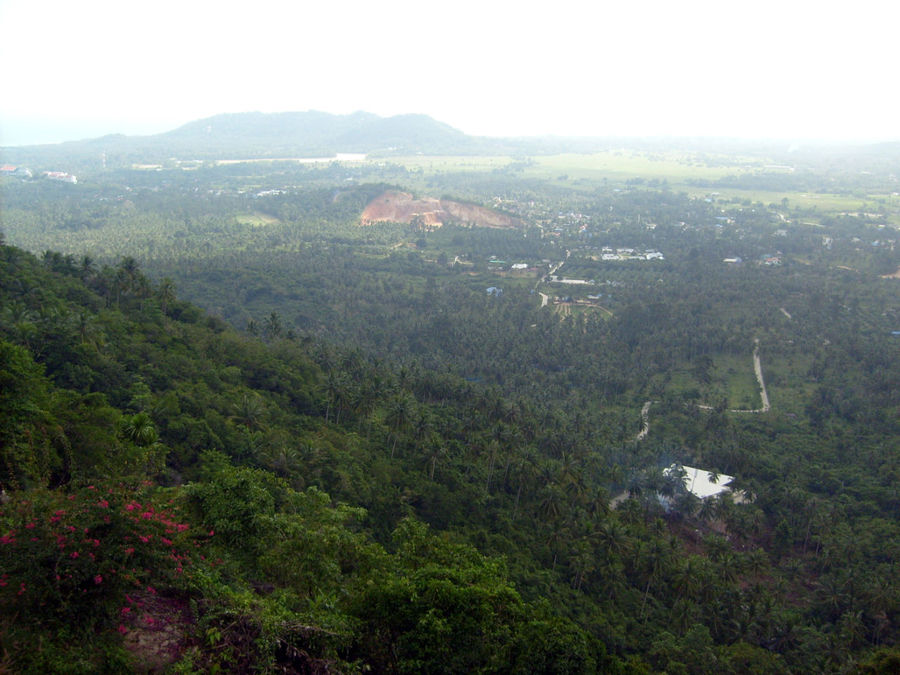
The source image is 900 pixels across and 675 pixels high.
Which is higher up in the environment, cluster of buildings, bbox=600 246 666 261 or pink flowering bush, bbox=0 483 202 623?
pink flowering bush, bbox=0 483 202 623

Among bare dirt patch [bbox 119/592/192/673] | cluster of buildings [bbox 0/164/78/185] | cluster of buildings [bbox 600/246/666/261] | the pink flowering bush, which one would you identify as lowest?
cluster of buildings [bbox 600/246/666/261]

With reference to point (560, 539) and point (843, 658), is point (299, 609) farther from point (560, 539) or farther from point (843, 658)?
point (843, 658)

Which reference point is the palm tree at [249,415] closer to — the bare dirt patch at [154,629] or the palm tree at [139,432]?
the palm tree at [139,432]

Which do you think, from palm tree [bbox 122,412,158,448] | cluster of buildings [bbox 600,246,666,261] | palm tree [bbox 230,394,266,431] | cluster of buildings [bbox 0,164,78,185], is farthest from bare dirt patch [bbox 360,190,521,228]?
palm tree [bbox 122,412,158,448]

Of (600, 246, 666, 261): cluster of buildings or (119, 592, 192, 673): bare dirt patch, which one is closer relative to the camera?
(119, 592, 192, 673): bare dirt patch

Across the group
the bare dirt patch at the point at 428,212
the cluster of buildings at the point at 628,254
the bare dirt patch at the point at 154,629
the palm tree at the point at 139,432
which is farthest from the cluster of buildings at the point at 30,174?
the bare dirt patch at the point at 154,629

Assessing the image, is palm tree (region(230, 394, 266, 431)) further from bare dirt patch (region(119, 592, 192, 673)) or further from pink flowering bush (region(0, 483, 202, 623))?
bare dirt patch (region(119, 592, 192, 673))
